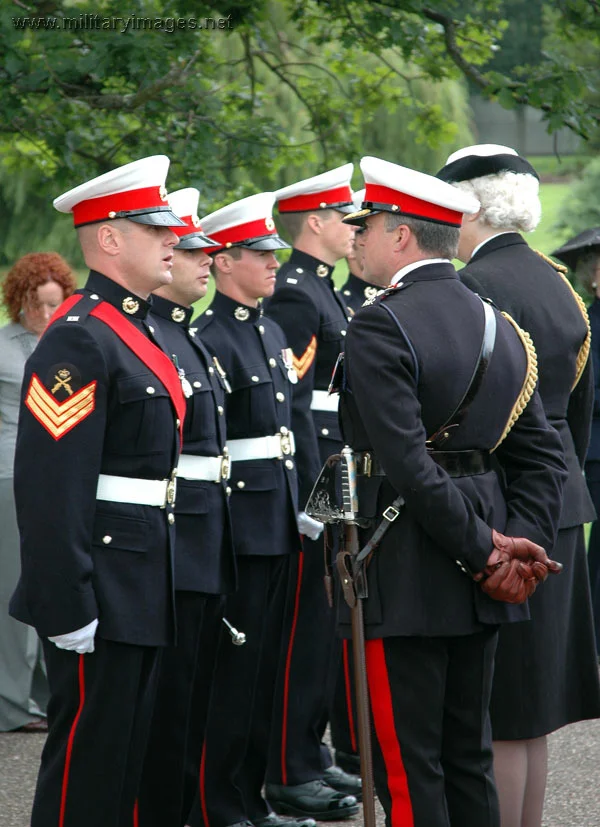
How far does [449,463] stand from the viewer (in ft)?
11.2

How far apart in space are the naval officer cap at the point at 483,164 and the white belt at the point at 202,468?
43.3 inches

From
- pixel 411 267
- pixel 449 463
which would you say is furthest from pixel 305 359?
pixel 449 463

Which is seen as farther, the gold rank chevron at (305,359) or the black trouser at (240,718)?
the gold rank chevron at (305,359)

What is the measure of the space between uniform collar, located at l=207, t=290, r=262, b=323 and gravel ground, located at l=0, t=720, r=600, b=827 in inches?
69.9

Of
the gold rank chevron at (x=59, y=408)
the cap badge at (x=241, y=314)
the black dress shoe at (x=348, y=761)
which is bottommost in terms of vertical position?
the black dress shoe at (x=348, y=761)

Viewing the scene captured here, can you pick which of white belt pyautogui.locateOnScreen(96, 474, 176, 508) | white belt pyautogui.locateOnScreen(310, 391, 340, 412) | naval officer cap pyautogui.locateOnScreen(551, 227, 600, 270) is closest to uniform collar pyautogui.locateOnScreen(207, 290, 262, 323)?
white belt pyautogui.locateOnScreen(310, 391, 340, 412)

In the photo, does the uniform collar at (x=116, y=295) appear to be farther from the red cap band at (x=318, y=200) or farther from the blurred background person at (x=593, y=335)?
the blurred background person at (x=593, y=335)

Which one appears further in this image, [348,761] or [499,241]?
[348,761]

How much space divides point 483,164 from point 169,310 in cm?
108

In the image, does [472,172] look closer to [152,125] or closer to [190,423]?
[190,423]

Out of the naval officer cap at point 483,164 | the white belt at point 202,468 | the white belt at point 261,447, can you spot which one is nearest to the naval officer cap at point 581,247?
the white belt at point 261,447

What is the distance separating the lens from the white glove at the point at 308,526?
5012 mm

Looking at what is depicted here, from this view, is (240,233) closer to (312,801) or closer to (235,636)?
(235,636)

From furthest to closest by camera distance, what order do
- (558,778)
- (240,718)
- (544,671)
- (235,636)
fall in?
(558,778) → (240,718) → (235,636) → (544,671)
